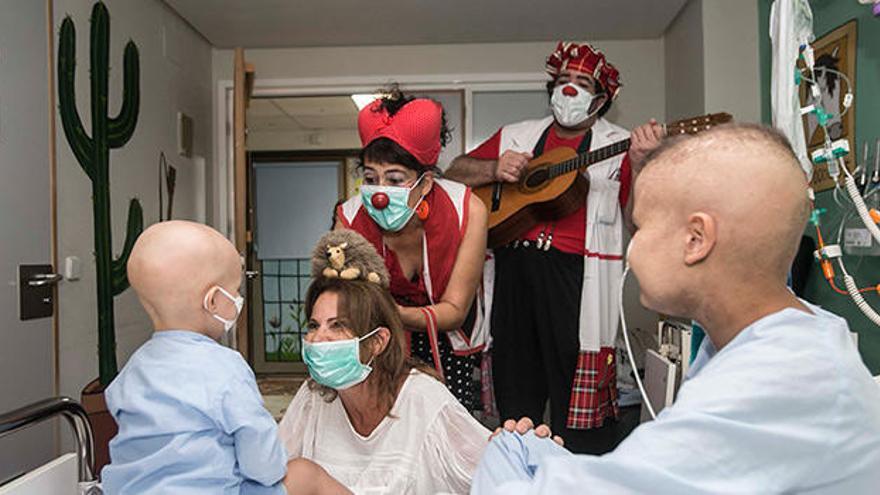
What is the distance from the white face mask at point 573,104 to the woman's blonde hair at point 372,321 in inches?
48.8

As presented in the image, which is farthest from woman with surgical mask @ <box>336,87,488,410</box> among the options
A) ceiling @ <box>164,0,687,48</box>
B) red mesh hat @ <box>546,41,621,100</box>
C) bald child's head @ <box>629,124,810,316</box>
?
ceiling @ <box>164,0,687,48</box>

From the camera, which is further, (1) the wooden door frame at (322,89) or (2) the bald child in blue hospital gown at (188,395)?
(1) the wooden door frame at (322,89)

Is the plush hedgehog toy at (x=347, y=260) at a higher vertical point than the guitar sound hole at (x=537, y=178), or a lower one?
lower

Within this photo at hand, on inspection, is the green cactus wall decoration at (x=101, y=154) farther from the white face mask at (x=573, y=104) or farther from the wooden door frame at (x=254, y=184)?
the wooden door frame at (x=254, y=184)

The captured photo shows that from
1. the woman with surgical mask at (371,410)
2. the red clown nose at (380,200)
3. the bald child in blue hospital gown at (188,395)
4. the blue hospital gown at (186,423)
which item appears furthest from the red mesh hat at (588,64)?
the blue hospital gown at (186,423)

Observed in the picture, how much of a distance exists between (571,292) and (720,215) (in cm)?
177

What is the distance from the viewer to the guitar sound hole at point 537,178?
95.1 inches

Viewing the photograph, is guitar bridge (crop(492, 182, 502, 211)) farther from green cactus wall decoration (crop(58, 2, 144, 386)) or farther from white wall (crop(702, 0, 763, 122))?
green cactus wall decoration (crop(58, 2, 144, 386))

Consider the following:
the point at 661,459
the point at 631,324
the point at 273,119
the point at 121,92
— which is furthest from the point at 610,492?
the point at 273,119

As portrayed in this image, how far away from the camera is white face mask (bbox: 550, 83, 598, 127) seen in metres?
2.43

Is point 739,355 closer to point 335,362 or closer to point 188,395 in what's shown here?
point 188,395

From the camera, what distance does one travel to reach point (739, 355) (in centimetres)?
61

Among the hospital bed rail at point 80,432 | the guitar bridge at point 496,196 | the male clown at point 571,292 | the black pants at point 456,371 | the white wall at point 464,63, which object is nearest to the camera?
the hospital bed rail at point 80,432

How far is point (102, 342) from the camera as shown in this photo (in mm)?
2764
